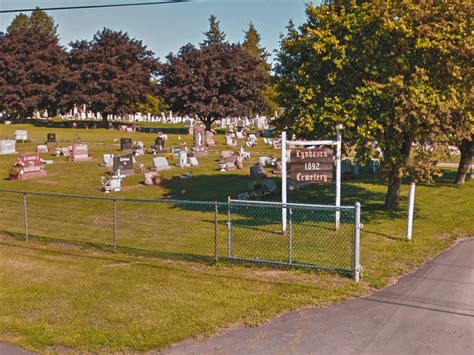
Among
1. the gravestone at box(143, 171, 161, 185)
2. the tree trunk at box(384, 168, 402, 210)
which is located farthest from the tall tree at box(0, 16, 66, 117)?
the tree trunk at box(384, 168, 402, 210)

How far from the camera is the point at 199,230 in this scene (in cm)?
1563

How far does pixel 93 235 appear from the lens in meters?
15.5

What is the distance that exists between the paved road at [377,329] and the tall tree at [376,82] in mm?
5938

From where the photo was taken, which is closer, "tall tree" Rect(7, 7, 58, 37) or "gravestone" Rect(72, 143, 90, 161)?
"gravestone" Rect(72, 143, 90, 161)

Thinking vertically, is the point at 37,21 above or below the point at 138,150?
above

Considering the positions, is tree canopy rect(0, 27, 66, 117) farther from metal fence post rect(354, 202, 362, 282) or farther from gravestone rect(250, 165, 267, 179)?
metal fence post rect(354, 202, 362, 282)

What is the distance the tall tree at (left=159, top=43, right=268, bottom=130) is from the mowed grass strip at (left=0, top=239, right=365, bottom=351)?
51.9m

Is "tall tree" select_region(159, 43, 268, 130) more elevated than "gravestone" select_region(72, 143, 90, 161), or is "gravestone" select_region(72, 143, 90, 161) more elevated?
"tall tree" select_region(159, 43, 268, 130)

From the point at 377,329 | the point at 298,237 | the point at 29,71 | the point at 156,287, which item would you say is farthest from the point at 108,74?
the point at 377,329

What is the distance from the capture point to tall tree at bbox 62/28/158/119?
6738 centimetres

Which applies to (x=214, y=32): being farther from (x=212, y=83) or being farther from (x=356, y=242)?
(x=356, y=242)

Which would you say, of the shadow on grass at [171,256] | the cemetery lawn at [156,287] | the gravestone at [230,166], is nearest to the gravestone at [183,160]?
the gravestone at [230,166]

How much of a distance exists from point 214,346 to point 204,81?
5927 centimetres

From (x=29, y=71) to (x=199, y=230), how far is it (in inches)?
2717
